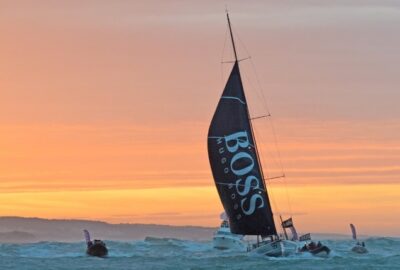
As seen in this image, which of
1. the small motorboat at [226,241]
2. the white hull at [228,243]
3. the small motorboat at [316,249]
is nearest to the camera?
the small motorboat at [316,249]

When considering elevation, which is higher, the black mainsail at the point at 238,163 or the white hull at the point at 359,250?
the black mainsail at the point at 238,163

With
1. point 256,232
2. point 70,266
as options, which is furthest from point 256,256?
point 70,266

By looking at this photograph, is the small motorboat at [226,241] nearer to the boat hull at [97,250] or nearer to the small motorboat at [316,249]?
the boat hull at [97,250]

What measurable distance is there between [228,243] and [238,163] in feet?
102

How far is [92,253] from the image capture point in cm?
7994

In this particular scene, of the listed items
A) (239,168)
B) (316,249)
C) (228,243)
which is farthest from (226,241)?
(239,168)

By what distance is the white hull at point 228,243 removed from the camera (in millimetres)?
94188

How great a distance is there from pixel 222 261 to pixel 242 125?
899 cm

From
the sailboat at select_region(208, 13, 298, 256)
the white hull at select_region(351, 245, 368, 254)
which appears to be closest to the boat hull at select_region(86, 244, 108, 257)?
the sailboat at select_region(208, 13, 298, 256)

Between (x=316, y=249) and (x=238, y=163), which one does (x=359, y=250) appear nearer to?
(x=316, y=249)

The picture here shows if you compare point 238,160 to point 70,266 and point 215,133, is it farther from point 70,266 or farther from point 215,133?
point 70,266

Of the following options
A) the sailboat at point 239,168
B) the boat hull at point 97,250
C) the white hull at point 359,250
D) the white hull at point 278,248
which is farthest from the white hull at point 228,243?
the sailboat at point 239,168

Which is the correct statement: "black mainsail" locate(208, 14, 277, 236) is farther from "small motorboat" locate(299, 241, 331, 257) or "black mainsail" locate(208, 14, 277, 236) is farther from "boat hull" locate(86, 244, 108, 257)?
"boat hull" locate(86, 244, 108, 257)

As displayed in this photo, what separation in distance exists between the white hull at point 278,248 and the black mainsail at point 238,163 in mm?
858
